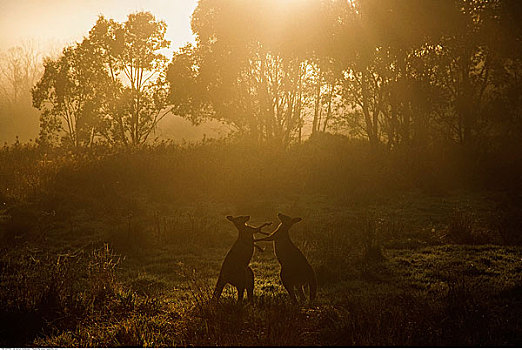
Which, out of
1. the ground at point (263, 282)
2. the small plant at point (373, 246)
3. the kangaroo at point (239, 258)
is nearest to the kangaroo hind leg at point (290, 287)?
the ground at point (263, 282)

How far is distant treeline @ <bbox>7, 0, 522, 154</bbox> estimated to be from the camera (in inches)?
1157

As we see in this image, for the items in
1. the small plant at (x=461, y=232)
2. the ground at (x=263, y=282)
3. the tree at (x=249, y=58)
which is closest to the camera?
the ground at (x=263, y=282)

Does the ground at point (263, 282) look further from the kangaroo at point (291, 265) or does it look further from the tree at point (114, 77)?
the tree at point (114, 77)

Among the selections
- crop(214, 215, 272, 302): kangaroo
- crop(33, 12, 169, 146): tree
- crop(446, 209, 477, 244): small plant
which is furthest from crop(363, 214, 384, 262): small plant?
crop(33, 12, 169, 146): tree

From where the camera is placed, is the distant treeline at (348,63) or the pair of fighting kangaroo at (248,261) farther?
the distant treeline at (348,63)

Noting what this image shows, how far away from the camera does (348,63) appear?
31531 millimetres

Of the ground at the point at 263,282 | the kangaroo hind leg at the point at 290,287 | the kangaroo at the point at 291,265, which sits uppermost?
the kangaroo at the point at 291,265

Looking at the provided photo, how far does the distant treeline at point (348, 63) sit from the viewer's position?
29.4 meters

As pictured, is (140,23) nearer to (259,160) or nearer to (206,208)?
(259,160)

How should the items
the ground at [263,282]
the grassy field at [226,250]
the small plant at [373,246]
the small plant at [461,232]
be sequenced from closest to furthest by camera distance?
the ground at [263,282] → the grassy field at [226,250] → the small plant at [373,246] → the small plant at [461,232]

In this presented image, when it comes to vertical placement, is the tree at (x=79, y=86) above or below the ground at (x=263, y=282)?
above

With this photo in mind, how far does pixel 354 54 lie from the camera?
30609 millimetres

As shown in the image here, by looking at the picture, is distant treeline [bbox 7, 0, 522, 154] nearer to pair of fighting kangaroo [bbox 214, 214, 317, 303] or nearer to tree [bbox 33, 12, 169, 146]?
tree [bbox 33, 12, 169, 146]

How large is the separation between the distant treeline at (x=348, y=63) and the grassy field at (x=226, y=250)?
721cm
